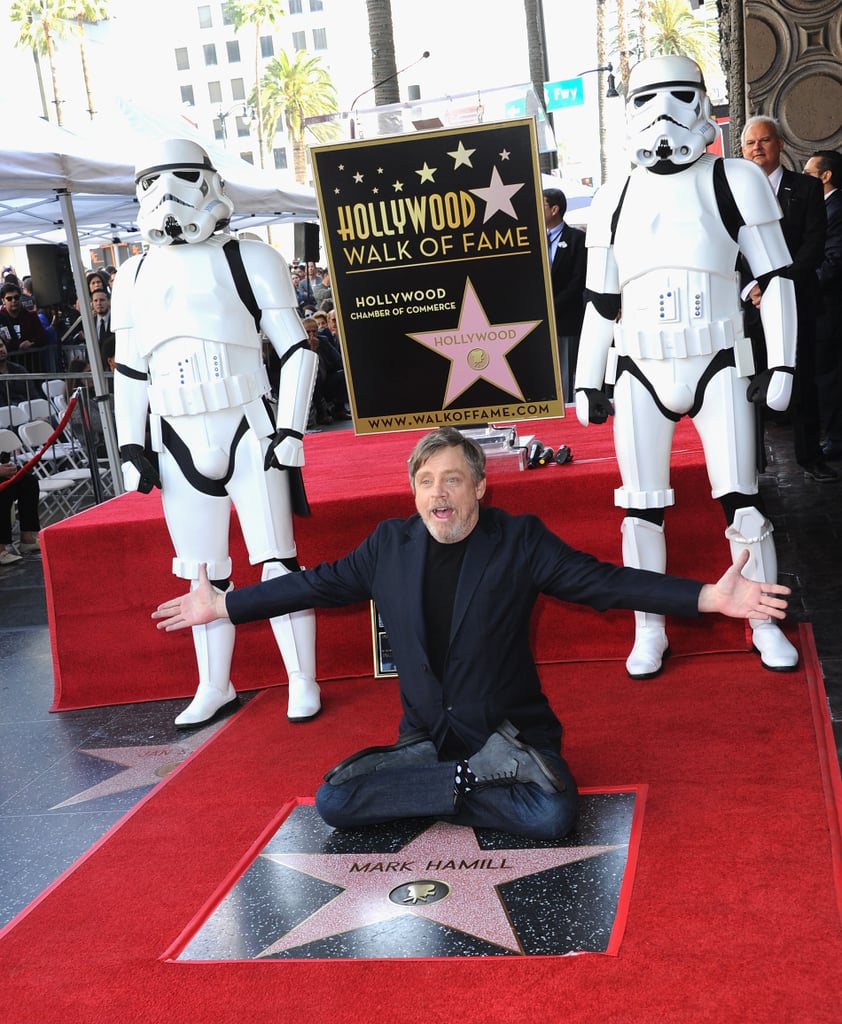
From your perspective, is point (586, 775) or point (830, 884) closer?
point (830, 884)

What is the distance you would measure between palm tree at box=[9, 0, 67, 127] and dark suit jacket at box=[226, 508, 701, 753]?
44.9 meters

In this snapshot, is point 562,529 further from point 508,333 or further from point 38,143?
point 38,143

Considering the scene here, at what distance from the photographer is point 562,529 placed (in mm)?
4797

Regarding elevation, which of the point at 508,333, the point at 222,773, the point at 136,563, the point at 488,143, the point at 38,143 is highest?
the point at 38,143

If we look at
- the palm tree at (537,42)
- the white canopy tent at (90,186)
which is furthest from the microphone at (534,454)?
the palm tree at (537,42)

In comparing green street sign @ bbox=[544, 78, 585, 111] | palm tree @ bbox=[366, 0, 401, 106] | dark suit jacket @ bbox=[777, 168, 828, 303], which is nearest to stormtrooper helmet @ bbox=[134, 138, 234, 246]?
dark suit jacket @ bbox=[777, 168, 828, 303]

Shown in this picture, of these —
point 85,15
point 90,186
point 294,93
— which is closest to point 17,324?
point 90,186

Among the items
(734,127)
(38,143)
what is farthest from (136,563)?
(734,127)

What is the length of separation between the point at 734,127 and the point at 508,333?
7094mm

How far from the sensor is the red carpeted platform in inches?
186

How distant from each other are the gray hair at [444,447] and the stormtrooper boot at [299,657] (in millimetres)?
1327

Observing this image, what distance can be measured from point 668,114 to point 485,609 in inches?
72.7

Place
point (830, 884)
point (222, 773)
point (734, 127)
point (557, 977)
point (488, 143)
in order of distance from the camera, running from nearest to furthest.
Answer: point (557, 977)
point (830, 884)
point (222, 773)
point (488, 143)
point (734, 127)

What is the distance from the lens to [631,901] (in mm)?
2857
